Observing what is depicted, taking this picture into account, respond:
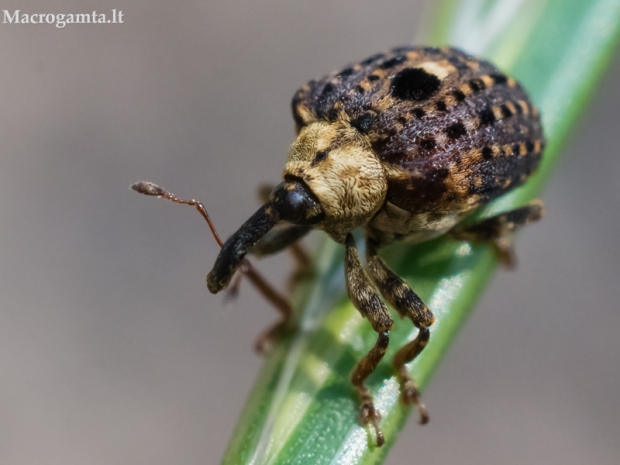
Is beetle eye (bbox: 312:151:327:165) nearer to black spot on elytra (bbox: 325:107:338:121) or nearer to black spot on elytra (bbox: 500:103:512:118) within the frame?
black spot on elytra (bbox: 325:107:338:121)

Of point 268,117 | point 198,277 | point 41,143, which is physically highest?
point 268,117

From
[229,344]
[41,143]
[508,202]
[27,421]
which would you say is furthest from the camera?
[41,143]

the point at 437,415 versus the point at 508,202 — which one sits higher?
the point at 508,202

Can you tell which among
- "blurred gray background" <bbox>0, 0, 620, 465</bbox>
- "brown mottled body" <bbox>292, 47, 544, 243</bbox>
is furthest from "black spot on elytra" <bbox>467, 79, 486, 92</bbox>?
"blurred gray background" <bbox>0, 0, 620, 465</bbox>

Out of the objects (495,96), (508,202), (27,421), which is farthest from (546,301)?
(27,421)

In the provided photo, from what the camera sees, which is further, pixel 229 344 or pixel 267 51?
pixel 267 51

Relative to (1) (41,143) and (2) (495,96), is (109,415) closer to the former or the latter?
(1) (41,143)
